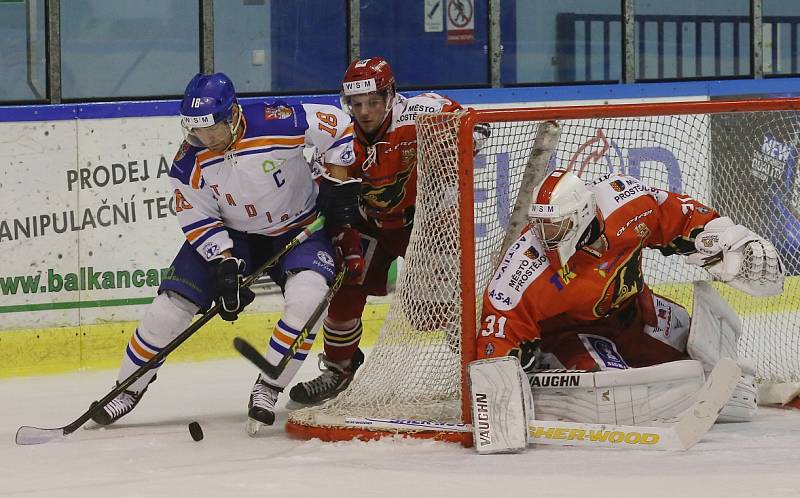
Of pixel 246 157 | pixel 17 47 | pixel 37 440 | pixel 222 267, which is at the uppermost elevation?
pixel 17 47

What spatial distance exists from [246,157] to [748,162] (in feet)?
6.22

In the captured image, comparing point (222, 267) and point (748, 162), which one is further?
point (748, 162)

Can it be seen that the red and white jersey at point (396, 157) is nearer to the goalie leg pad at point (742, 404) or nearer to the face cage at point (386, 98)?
the face cage at point (386, 98)

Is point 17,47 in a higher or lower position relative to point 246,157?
higher

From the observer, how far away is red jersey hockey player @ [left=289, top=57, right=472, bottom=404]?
13.9ft

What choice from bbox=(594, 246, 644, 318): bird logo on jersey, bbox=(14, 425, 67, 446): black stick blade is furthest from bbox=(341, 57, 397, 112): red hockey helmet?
bbox=(14, 425, 67, 446): black stick blade

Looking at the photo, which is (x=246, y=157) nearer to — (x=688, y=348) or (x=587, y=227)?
(x=587, y=227)

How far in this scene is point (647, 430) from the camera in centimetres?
373

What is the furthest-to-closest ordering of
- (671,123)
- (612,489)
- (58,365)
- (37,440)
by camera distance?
(58,365) < (671,123) < (37,440) < (612,489)

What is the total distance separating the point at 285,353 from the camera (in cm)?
406

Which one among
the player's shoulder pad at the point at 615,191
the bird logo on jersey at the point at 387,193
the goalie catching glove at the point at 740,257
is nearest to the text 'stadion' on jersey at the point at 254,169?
the bird logo on jersey at the point at 387,193

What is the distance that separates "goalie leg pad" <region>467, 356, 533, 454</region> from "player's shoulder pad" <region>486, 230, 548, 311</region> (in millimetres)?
177

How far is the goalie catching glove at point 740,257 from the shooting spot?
156 inches

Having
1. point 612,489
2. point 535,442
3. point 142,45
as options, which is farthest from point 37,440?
point 142,45
